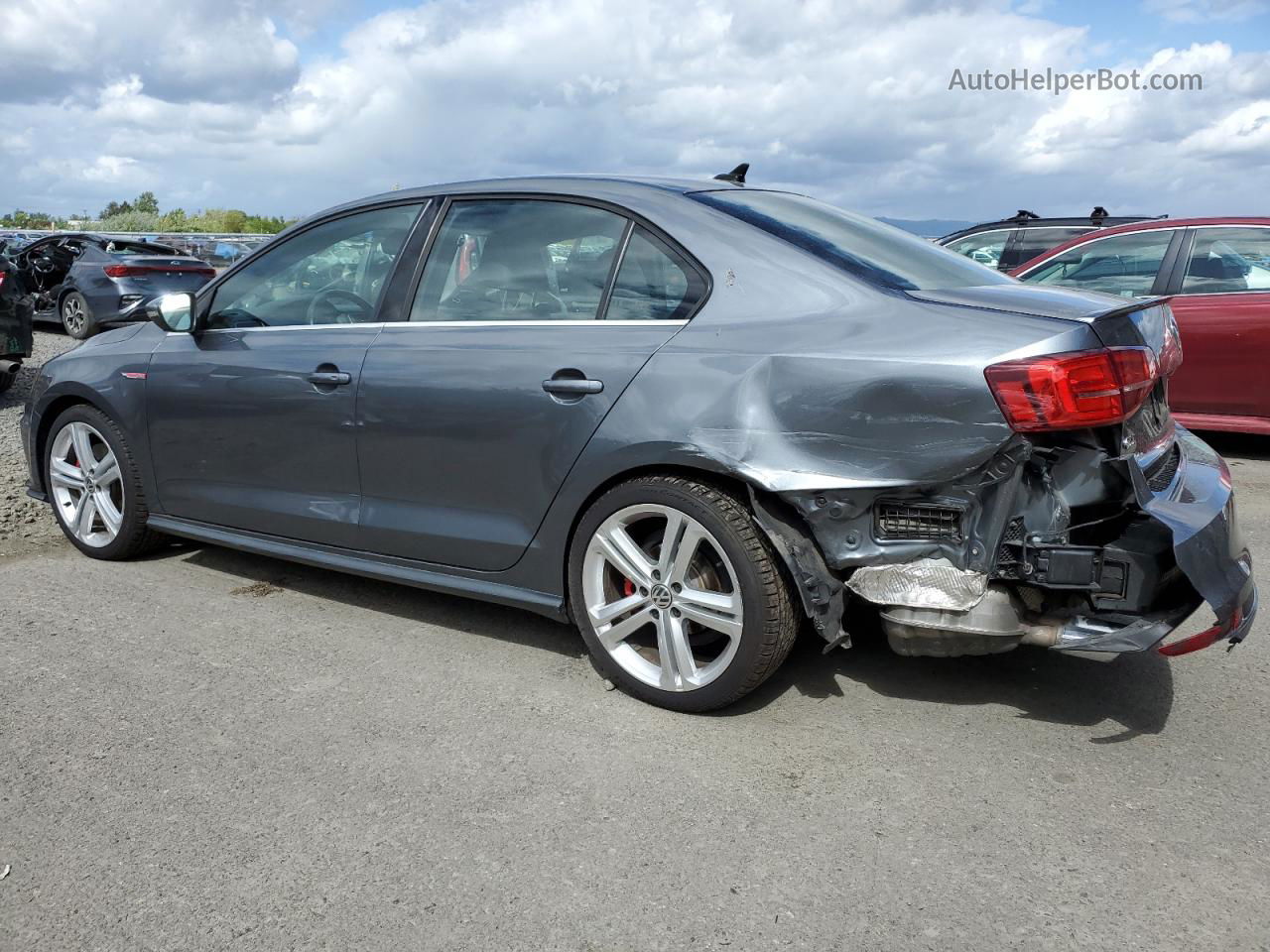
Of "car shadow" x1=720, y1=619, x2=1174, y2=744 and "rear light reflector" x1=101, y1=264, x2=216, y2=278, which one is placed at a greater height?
"rear light reflector" x1=101, y1=264, x2=216, y2=278

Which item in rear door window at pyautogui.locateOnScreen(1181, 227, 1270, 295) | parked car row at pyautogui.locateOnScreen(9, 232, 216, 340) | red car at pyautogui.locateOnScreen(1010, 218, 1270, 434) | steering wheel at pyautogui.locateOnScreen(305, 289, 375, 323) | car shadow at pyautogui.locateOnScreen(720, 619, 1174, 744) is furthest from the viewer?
parked car row at pyautogui.locateOnScreen(9, 232, 216, 340)

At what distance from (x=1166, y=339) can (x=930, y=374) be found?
98cm

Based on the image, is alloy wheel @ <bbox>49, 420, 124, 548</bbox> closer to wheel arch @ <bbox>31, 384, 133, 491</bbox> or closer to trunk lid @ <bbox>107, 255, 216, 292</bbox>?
wheel arch @ <bbox>31, 384, 133, 491</bbox>

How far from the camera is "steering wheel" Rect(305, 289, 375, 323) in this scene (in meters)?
4.11

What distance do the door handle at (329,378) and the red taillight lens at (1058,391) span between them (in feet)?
7.47

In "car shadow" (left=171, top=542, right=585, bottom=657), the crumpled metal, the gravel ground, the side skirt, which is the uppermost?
the crumpled metal

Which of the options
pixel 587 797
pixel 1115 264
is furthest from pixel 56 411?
pixel 1115 264

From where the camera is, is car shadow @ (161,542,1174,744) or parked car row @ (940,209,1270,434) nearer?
car shadow @ (161,542,1174,744)

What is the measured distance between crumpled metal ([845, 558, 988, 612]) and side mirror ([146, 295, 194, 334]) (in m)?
3.04

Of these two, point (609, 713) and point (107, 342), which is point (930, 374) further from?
point (107, 342)

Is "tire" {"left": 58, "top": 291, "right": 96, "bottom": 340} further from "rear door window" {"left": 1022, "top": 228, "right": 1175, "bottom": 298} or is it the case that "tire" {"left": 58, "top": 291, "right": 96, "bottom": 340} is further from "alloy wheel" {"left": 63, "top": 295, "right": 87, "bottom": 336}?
"rear door window" {"left": 1022, "top": 228, "right": 1175, "bottom": 298}

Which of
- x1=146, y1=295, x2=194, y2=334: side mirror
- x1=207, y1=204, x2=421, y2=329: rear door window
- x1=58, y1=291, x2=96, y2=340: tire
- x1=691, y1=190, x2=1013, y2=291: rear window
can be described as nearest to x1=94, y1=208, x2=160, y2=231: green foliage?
x1=58, y1=291, x2=96, y2=340: tire

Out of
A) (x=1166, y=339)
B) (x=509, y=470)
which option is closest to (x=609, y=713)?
(x=509, y=470)

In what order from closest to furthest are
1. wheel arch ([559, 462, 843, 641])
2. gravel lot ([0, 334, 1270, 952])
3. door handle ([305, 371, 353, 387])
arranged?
gravel lot ([0, 334, 1270, 952]), wheel arch ([559, 462, 843, 641]), door handle ([305, 371, 353, 387])
